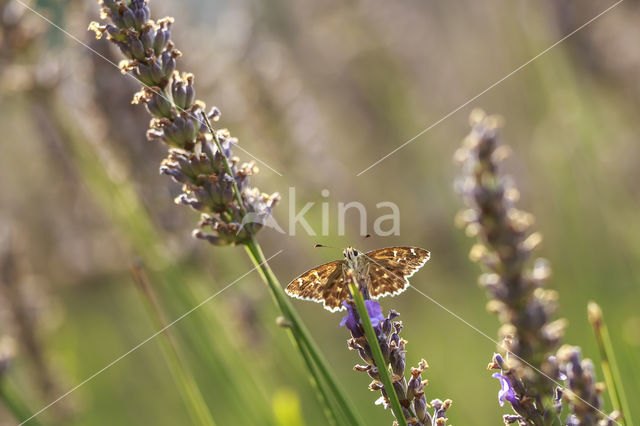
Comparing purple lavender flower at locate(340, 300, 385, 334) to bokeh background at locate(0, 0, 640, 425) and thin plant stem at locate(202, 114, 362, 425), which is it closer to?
thin plant stem at locate(202, 114, 362, 425)

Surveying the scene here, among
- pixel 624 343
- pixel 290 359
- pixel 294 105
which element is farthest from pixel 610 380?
pixel 294 105

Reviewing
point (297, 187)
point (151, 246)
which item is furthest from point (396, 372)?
point (297, 187)

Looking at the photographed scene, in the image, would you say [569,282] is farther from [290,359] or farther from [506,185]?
[506,185]

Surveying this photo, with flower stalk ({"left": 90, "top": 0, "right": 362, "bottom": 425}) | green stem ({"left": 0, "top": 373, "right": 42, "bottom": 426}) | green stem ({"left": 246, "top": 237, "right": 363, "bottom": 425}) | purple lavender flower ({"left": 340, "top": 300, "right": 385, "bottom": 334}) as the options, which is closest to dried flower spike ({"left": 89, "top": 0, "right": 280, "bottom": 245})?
flower stalk ({"left": 90, "top": 0, "right": 362, "bottom": 425})

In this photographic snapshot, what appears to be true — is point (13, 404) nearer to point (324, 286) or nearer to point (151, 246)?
point (324, 286)

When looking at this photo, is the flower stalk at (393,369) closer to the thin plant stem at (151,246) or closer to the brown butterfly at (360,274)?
the brown butterfly at (360,274)

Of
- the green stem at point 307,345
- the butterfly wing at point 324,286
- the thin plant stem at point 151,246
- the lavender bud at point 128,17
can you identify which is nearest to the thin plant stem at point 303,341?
the green stem at point 307,345
